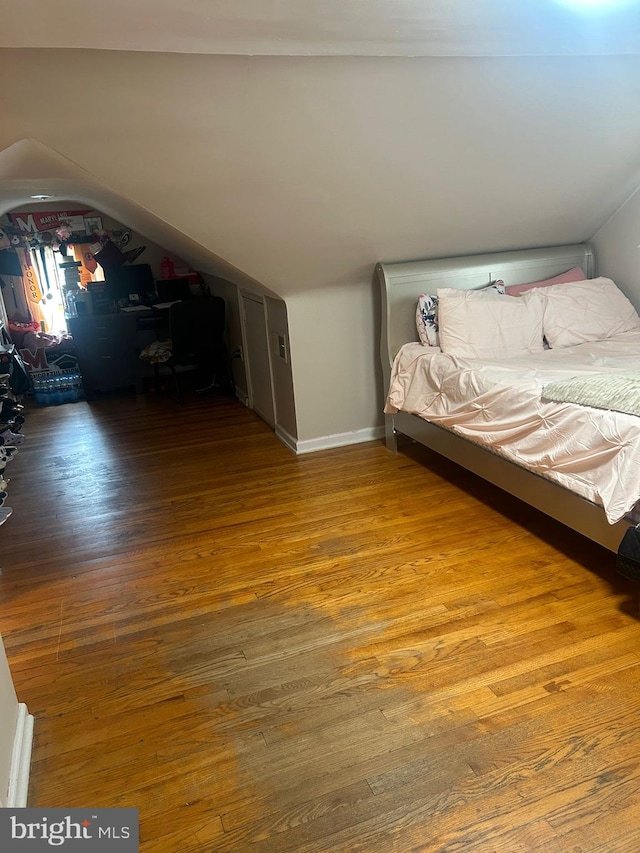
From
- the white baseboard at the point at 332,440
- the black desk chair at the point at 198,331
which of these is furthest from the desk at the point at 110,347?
the white baseboard at the point at 332,440

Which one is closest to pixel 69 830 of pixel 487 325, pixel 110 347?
pixel 487 325

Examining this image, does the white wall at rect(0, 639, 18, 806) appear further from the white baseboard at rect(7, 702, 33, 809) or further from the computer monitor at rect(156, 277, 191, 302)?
the computer monitor at rect(156, 277, 191, 302)

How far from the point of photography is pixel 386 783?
154 centimetres

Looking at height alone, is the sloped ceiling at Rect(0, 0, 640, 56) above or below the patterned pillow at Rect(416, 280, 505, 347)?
above

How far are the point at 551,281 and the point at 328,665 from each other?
2.70 m

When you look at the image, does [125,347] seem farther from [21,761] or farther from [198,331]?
[21,761]

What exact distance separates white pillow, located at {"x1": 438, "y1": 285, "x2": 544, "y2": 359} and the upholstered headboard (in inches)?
7.3

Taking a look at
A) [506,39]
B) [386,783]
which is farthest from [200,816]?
[506,39]

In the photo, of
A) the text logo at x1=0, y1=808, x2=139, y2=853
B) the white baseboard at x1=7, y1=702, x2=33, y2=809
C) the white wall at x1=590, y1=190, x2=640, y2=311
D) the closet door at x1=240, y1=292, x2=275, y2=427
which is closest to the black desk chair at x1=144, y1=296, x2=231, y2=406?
the closet door at x1=240, y1=292, x2=275, y2=427

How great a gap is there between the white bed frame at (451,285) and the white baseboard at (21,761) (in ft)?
6.39

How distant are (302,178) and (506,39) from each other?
955mm

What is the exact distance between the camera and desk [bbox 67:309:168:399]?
17.4ft

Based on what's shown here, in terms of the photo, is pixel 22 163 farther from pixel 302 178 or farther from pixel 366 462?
pixel 366 462

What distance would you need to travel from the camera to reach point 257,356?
4.40 meters
